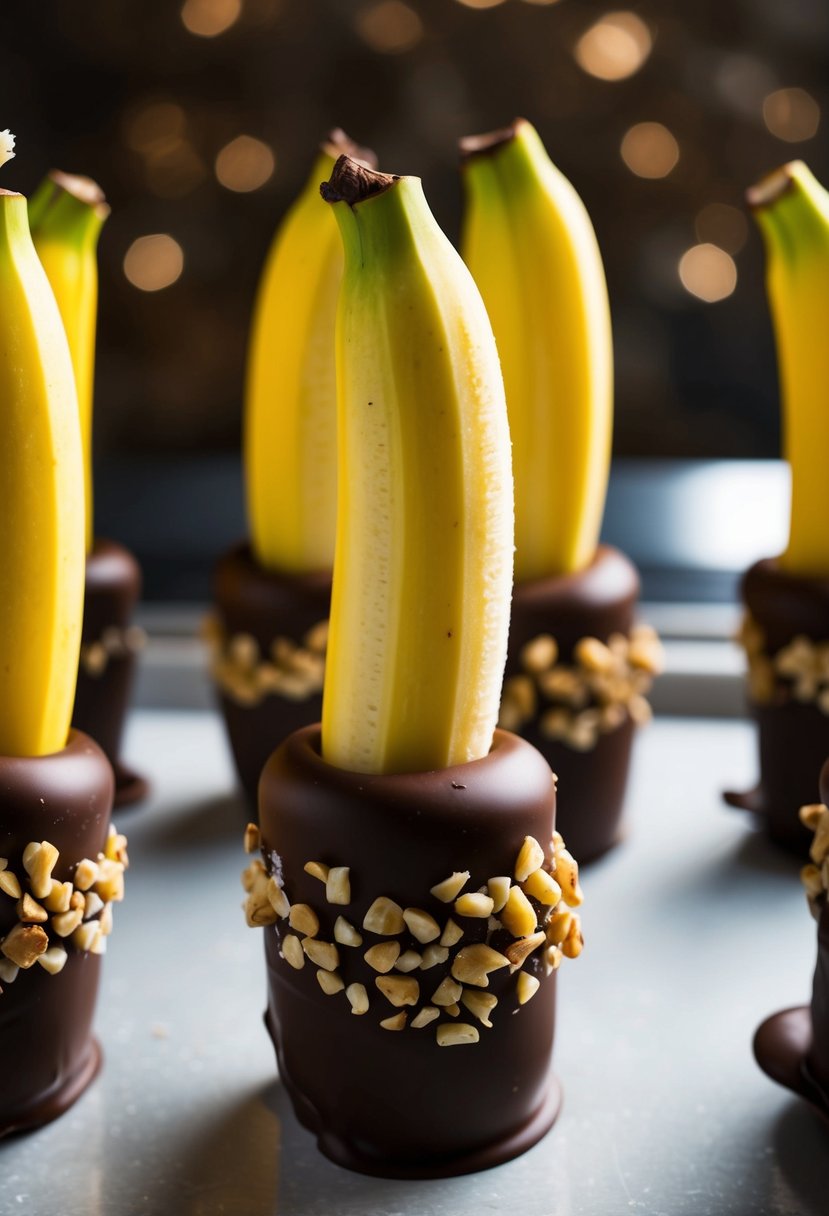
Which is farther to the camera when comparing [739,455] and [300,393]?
[739,455]

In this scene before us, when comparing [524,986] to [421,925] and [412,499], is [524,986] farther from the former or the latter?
[412,499]

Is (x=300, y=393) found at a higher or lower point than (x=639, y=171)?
lower

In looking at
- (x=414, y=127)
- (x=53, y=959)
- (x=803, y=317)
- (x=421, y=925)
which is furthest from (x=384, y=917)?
(x=414, y=127)

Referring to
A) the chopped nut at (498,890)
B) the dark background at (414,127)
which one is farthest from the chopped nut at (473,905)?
the dark background at (414,127)

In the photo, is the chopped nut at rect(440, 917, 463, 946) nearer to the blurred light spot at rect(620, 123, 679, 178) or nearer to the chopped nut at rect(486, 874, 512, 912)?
the chopped nut at rect(486, 874, 512, 912)

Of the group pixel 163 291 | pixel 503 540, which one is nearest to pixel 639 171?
pixel 163 291

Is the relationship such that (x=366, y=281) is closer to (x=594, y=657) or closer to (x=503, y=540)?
(x=503, y=540)

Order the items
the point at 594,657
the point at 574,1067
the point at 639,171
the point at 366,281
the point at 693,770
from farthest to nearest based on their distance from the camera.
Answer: the point at 639,171 → the point at 693,770 → the point at 594,657 → the point at 574,1067 → the point at 366,281
